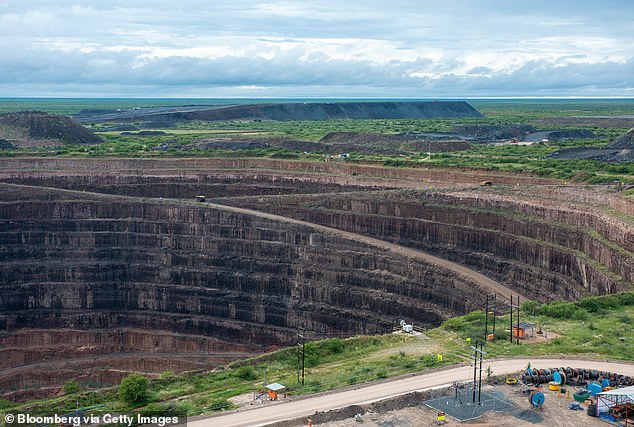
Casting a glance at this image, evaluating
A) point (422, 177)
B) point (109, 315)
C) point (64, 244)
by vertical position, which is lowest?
point (109, 315)

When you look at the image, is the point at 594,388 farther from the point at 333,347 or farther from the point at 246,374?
the point at 246,374

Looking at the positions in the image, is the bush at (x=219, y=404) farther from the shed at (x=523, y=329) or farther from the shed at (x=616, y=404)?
the shed at (x=523, y=329)

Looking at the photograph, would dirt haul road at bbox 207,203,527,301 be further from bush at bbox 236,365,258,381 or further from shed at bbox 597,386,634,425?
shed at bbox 597,386,634,425

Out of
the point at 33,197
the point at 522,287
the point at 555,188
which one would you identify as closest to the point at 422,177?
the point at 555,188

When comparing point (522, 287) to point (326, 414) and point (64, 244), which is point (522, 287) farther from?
point (64, 244)

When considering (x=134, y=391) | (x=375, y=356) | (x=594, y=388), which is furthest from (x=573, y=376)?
Result: (x=134, y=391)
